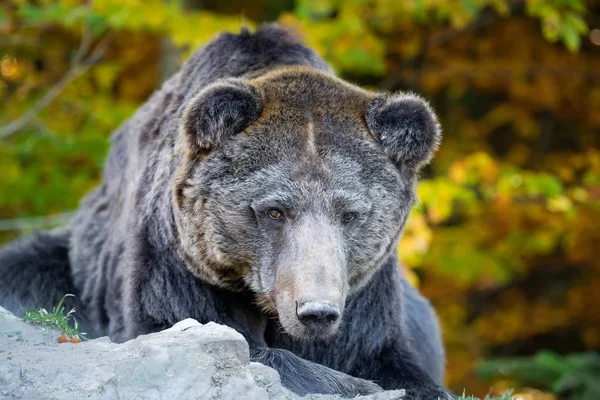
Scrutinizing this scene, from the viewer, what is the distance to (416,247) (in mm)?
10875

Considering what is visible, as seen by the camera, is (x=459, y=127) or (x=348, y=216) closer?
(x=348, y=216)

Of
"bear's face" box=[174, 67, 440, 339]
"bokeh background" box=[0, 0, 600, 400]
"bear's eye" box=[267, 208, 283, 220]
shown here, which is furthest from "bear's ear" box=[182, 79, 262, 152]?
"bokeh background" box=[0, 0, 600, 400]

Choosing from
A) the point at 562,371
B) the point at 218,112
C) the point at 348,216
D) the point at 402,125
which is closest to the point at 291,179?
the point at 348,216

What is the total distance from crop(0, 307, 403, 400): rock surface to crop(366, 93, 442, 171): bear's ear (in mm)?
1554

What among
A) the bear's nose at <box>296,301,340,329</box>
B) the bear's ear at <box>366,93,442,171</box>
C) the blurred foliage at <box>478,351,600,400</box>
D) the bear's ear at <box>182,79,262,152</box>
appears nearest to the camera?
the bear's nose at <box>296,301,340,329</box>

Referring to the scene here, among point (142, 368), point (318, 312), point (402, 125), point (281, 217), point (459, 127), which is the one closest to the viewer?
point (142, 368)

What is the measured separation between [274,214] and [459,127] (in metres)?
10.6

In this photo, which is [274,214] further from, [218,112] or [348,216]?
[218,112]

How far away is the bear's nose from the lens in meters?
4.41

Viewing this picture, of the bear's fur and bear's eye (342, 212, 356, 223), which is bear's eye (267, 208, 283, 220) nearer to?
the bear's fur

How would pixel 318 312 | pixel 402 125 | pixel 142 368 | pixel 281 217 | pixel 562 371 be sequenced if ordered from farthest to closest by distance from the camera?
pixel 562 371 → pixel 402 125 → pixel 281 217 → pixel 318 312 → pixel 142 368

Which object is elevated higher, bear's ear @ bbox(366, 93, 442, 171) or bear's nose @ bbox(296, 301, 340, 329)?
bear's ear @ bbox(366, 93, 442, 171)

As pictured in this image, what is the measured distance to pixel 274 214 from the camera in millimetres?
4910

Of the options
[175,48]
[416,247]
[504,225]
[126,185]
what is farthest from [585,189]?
[126,185]
